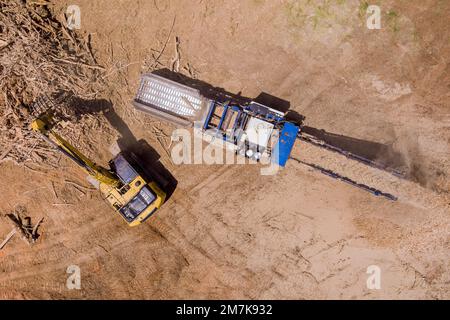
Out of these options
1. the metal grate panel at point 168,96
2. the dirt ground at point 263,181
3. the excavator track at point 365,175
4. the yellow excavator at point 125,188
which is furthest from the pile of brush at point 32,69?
the excavator track at point 365,175

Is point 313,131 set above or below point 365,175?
above

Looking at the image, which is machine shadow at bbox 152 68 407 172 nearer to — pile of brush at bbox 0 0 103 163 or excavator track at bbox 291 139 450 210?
excavator track at bbox 291 139 450 210

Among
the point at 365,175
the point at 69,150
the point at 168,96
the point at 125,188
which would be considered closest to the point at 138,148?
the point at 125,188

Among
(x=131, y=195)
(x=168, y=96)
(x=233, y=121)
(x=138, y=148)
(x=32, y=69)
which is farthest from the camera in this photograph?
(x=138, y=148)

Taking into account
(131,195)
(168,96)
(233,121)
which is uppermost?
(168,96)

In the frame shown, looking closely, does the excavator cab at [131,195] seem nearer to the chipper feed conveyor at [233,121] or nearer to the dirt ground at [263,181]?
the dirt ground at [263,181]

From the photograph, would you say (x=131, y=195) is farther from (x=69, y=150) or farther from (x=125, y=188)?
(x=69, y=150)
